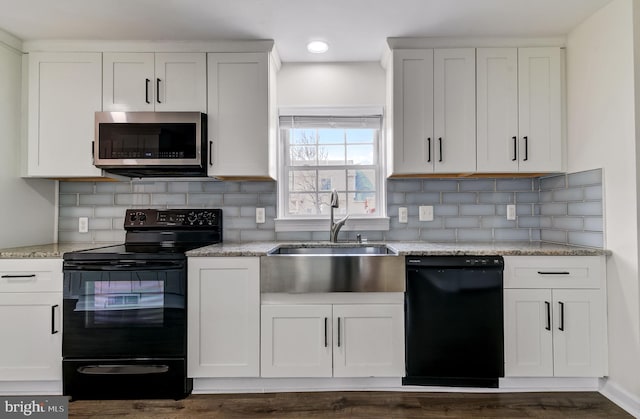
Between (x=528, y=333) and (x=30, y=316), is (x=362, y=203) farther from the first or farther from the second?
(x=30, y=316)

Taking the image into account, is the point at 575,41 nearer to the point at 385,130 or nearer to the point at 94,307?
the point at 385,130

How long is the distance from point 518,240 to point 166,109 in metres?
2.75

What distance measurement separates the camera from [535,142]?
8.30 ft

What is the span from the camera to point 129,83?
8.41 feet

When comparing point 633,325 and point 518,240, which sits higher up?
point 518,240

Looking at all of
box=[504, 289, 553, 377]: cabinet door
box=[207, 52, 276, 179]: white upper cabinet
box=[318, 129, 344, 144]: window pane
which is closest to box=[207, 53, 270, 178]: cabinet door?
box=[207, 52, 276, 179]: white upper cabinet

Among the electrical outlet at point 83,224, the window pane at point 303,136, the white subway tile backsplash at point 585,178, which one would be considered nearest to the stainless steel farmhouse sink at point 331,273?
the window pane at point 303,136

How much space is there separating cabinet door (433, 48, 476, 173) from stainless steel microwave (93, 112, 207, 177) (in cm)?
161

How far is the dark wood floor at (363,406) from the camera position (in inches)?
80.3

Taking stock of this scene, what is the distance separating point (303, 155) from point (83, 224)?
5.86 feet

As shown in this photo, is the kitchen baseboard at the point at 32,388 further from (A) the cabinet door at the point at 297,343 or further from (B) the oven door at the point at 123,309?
(A) the cabinet door at the point at 297,343

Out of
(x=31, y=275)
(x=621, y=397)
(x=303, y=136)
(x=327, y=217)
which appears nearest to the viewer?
(x=621, y=397)

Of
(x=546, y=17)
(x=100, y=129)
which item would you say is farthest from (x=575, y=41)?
(x=100, y=129)

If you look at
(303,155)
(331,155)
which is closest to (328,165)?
(331,155)
